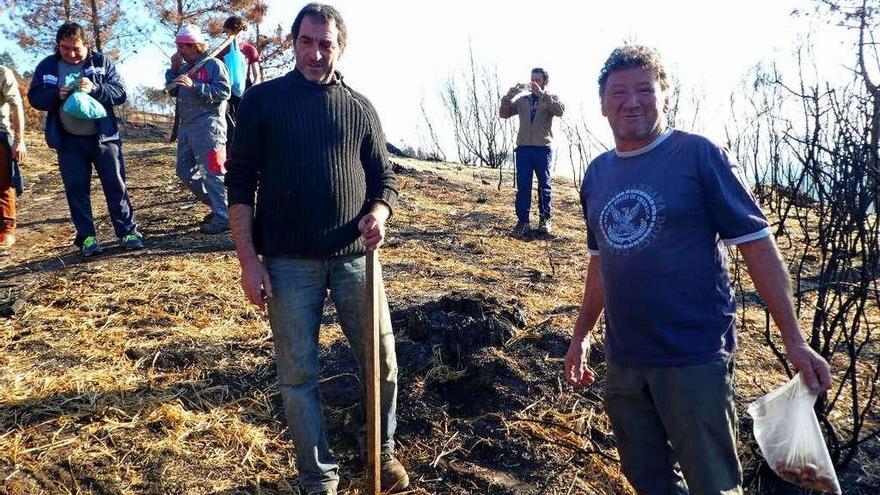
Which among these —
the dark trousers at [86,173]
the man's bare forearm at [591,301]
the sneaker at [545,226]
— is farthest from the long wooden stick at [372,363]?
the sneaker at [545,226]

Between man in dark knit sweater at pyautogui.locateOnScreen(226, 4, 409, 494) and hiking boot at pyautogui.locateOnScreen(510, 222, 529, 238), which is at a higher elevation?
man in dark knit sweater at pyautogui.locateOnScreen(226, 4, 409, 494)

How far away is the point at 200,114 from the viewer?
18.7 ft

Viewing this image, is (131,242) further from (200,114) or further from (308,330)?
(308,330)

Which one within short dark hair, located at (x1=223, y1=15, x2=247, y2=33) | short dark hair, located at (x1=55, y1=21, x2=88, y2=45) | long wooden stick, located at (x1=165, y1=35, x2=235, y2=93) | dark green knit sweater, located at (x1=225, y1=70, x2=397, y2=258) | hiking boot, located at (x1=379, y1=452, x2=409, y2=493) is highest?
short dark hair, located at (x1=223, y1=15, x2=247, y2=33)

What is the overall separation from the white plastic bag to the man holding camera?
538 centimetres

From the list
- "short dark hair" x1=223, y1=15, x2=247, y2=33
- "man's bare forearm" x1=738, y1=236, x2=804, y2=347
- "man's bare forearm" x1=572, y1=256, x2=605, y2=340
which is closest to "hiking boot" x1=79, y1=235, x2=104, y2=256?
"short dark hair" x1=223, y1=15, x2=247, y2=33

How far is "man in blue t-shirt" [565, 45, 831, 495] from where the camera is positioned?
6.29 ft

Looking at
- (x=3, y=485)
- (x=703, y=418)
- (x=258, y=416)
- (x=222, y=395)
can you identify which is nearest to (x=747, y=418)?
(x=703, y=418)

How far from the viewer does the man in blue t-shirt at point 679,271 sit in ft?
6.29

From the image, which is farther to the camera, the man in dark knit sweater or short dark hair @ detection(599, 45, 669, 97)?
the man in dark knit sweater

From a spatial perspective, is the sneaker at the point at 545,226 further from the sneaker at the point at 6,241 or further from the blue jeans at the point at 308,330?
the sneaker at the point at 6,241

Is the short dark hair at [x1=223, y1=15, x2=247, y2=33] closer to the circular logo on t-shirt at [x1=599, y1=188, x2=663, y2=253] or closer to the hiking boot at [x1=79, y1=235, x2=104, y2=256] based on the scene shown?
the hiking boot at [x1=79, y1=235, x2=104, y2=256]

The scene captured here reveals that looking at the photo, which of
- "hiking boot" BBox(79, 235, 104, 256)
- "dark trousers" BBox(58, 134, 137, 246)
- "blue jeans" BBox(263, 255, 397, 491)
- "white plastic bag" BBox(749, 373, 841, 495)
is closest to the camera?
"white plastic bag" BBox(749, 373, 841, 495)

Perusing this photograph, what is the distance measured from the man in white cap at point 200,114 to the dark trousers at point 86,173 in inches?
22.9
